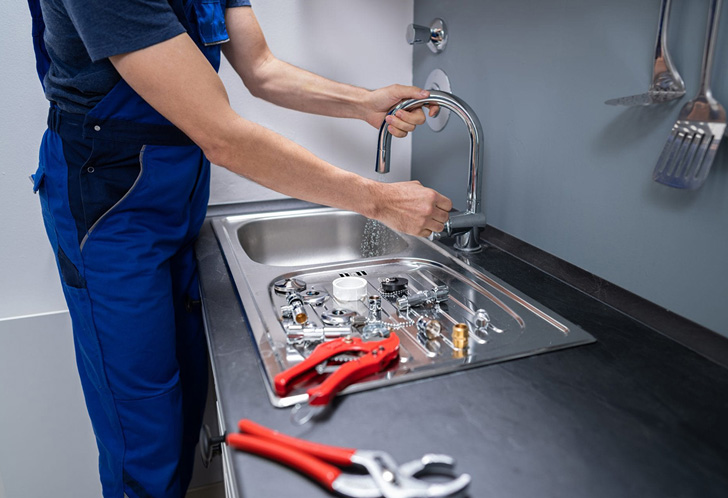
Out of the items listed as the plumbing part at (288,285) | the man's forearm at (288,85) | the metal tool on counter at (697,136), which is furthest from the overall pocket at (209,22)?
the metal tool on counter at (697,136)

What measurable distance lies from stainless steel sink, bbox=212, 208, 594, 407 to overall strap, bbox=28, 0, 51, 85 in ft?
1.63

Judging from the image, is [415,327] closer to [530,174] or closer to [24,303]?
[530,174]

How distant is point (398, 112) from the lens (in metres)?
1.20

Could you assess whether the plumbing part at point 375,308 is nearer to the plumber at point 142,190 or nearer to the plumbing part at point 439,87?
the plumber at point 142,190

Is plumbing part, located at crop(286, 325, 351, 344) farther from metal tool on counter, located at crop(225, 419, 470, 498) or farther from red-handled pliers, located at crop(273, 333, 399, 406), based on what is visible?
metal tool on counter, located at crop(225, 419, 470, 498)

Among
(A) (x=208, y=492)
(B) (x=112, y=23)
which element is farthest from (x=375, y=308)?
(A) (x=208, y=492)

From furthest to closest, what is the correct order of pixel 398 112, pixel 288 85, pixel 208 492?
pixel 208 492
pixel 288 85
pixel 398 112

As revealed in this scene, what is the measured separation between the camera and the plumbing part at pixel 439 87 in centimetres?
143

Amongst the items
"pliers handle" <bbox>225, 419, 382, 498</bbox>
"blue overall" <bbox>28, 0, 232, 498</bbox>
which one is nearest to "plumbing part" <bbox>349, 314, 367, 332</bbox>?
"pliers handle" <bbox>225, 419, 382, 498</bbox>

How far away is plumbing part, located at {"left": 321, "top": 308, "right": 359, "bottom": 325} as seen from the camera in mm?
906

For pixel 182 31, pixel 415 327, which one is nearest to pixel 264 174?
pixel 182 31

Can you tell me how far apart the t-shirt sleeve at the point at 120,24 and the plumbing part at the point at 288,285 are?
462 mm

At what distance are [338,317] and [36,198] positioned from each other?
3.24 feet

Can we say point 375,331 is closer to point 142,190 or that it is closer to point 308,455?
point 308,455
